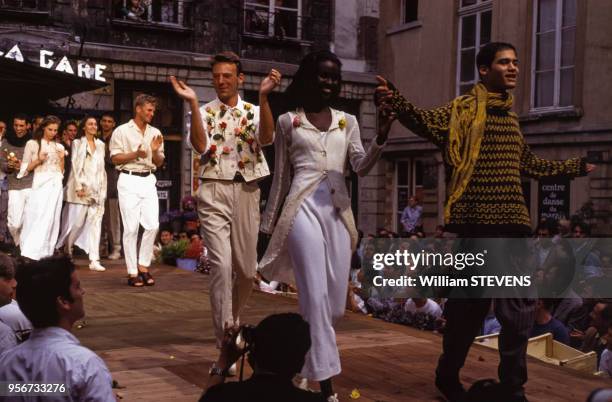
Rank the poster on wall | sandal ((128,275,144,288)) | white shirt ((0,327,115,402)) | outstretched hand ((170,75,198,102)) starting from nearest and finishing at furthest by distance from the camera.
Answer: white shirt ((0,327,115,402))
outstretched hand ((170,75,198,102))
sandal ((128,275,144,288))
the poster on wall

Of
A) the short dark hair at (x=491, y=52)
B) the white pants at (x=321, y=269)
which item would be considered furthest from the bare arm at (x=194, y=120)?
the short dark hair at (x=491, y=52)

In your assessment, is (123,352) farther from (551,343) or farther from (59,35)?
(59,35)

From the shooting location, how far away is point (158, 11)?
1764 cm

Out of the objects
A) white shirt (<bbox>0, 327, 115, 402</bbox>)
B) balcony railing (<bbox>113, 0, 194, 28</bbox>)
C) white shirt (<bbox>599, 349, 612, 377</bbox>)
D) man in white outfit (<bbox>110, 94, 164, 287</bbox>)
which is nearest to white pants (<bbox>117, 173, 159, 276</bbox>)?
man in white outfit (<bbox>110, 94, 164, 287</bbox>)

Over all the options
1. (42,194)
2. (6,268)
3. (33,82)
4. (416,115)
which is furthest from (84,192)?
(416,115)

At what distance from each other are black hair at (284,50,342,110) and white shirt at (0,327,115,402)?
2.13m

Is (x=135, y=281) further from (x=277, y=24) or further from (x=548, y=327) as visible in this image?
(x=277, y=24)

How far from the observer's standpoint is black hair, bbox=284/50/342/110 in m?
4.54

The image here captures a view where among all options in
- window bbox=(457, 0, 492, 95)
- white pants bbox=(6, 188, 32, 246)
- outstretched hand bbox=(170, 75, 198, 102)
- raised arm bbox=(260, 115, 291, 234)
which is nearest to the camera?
raised arm bbox=(260, 115, 291, 234)

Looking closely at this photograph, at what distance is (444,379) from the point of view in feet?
15.2

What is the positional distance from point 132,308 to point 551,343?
12.6 feet

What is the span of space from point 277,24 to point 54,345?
55.2 ft

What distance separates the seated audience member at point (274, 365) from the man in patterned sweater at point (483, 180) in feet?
6.85

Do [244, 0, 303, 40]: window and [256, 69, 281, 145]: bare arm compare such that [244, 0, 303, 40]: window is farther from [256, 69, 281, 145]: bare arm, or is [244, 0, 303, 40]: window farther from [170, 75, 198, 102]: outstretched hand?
[170, 75, 198, 102]: outstretched hand
